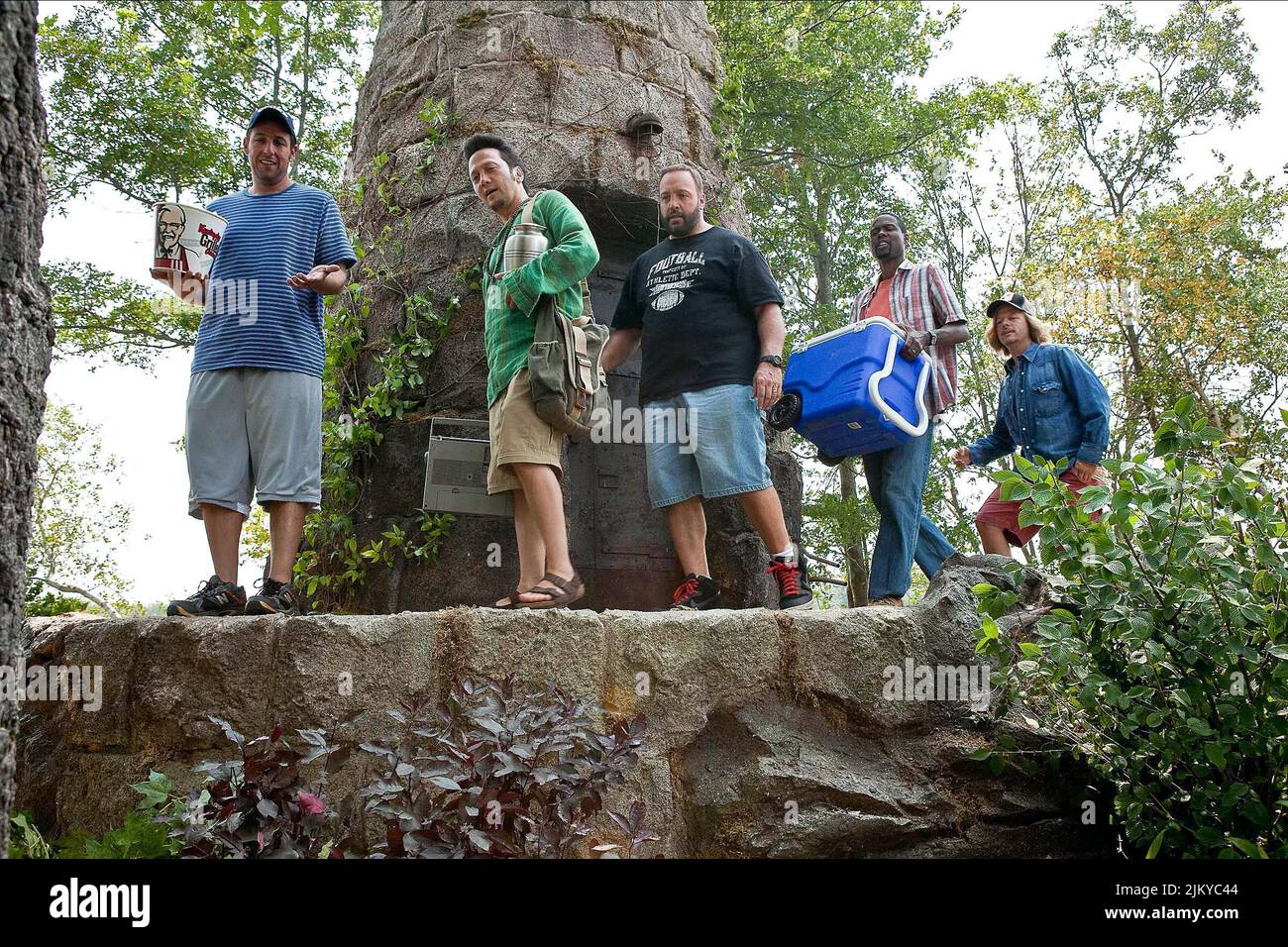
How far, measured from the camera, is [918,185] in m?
15.9

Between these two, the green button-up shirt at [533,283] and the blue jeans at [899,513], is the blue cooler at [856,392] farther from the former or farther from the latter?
the green button-up shirt at [533,283]

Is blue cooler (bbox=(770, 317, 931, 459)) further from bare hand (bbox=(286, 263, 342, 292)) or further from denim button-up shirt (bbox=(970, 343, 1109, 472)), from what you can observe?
bare hand (bbox=(286, 263, 342, 292))

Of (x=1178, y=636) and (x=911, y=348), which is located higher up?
(x=911, y=348)

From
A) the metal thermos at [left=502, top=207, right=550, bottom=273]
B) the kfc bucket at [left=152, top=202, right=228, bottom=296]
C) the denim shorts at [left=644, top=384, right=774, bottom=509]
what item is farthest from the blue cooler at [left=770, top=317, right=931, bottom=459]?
the kfc bucket at [left=152, top=202, right=228, bottom=296]

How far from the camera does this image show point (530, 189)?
5.46 m

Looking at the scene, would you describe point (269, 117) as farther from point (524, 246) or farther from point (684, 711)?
point (684, 711)

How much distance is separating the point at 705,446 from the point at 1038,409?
58.4 inches

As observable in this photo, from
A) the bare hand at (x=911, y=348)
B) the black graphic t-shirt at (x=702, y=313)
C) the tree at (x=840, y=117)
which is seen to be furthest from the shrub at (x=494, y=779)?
the tree at (x=840, y=117)

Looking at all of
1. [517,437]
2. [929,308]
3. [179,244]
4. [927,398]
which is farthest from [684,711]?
[179,244]

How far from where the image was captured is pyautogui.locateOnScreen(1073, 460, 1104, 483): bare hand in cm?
444

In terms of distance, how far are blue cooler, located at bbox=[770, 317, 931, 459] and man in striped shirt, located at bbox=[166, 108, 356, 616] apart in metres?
1.88

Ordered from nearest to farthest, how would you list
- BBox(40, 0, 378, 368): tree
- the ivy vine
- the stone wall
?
the stone wall < the ivy vine < BBox(40, 0, 378, 368): tree

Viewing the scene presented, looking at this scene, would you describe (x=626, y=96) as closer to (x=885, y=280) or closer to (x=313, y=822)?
(x=885, y=280)

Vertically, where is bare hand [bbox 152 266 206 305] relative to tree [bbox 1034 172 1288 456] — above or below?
below
